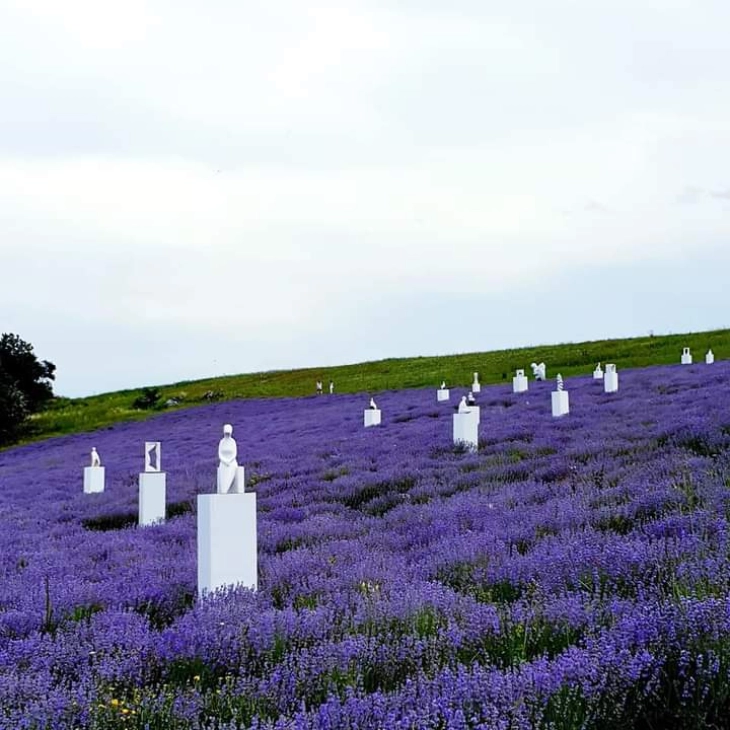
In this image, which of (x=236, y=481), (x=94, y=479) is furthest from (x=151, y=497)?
(x=94, y=479)

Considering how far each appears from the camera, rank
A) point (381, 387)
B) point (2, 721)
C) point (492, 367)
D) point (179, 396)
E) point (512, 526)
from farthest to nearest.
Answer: point (179, 396) < point (492, 367) < point (381, 387) < point (512, 526) < point (2, 721)

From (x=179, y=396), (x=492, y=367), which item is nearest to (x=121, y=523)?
(x=492, y=367)

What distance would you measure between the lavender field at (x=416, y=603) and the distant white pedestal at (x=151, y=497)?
29 centimetres

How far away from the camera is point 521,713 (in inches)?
110

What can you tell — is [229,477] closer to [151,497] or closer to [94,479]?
[151,497]

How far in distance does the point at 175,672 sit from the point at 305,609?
2.70 ft

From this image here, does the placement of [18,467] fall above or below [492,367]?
below

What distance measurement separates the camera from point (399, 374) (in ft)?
159

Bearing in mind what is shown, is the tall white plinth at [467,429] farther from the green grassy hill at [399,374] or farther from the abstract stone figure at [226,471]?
the green grassy hill at [399,374]

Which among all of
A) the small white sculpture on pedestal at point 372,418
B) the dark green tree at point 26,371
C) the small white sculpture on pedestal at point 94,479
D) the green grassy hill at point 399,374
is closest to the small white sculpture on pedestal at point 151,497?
the small white sculpture on pedestal at point 94,479

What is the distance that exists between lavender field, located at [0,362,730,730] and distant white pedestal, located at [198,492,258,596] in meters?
0.20

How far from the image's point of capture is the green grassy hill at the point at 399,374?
39.1 metres

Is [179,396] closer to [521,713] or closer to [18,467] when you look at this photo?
[18,467]

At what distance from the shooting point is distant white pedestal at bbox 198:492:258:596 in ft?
18.8
